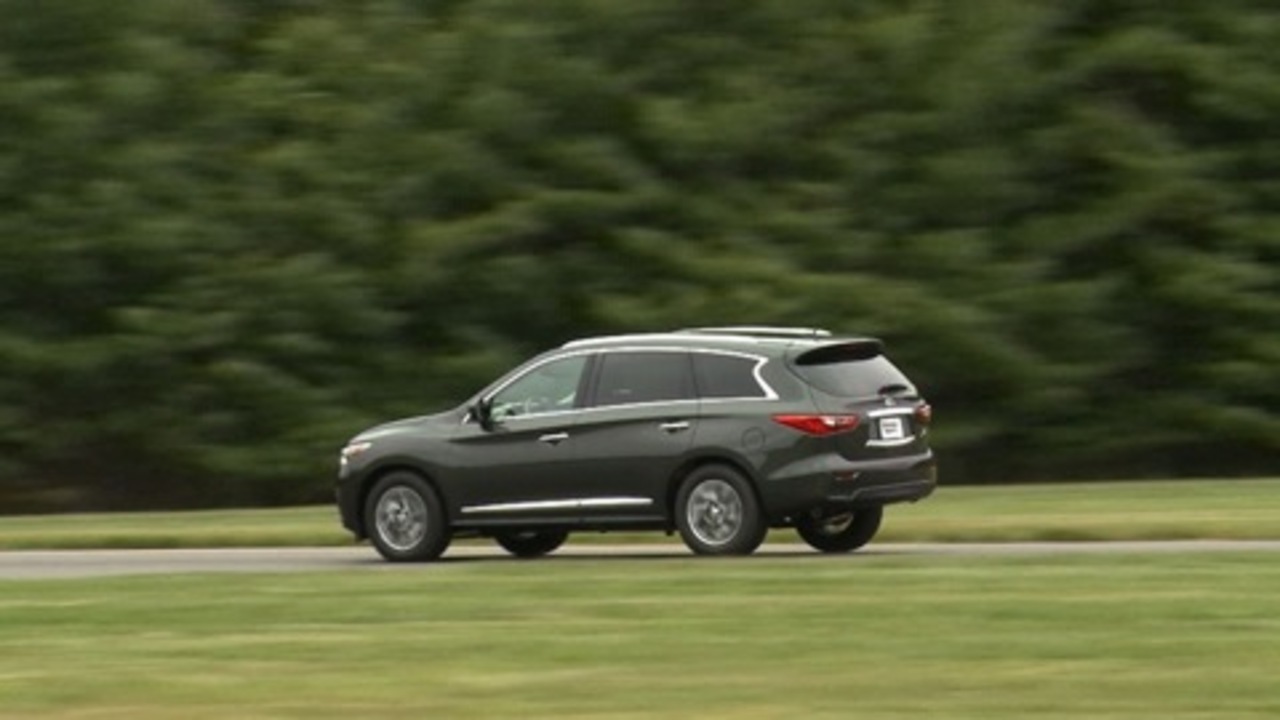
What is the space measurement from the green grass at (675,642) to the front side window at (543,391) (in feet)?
7.52

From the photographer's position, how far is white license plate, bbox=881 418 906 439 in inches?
880

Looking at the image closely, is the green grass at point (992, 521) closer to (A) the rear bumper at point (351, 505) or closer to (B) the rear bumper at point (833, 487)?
(B) the rear bumper at point (833, 487)

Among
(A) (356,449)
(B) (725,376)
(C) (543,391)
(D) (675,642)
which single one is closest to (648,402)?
(B) (725,376)

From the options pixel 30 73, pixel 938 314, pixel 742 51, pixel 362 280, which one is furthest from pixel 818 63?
pixel 30 73

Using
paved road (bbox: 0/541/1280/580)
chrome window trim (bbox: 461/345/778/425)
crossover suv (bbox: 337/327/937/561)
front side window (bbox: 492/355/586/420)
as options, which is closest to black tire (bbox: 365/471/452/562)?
crossover suv (bbox: 337/327/937/561)

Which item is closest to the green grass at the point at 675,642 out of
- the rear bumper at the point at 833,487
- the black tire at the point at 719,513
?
the rear bumper at the point at 833,487

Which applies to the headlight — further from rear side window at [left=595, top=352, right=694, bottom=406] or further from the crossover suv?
rear side window at [left=595, top=352, right=694, bottom=406]

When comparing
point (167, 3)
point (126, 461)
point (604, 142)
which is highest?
point (167, 3)

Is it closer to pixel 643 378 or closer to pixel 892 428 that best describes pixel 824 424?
pixel 892 428

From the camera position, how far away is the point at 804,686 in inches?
535

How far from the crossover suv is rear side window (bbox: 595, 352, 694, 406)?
1 centimetres

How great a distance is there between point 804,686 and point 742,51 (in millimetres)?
29478

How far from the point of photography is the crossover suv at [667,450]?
22.2 metres

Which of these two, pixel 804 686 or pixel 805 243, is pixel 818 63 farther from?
pixel 804 686
